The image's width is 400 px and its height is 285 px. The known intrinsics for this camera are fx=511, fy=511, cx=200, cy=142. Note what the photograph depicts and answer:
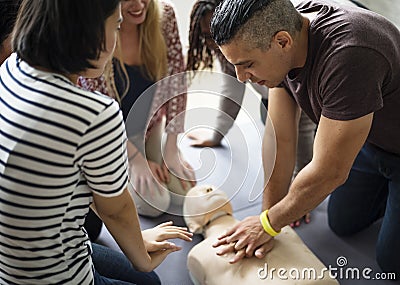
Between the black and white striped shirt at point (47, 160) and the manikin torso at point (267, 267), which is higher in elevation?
the black and white striped shirt at point (47, 160)

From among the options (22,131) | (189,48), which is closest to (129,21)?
(189,48)

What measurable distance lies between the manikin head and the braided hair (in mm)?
385

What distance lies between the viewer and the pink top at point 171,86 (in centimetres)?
155

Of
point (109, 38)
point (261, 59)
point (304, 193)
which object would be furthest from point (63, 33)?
point (304, 193)

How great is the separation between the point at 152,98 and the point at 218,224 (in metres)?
0.45

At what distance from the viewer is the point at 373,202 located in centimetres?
155

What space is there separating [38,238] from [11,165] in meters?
0.14

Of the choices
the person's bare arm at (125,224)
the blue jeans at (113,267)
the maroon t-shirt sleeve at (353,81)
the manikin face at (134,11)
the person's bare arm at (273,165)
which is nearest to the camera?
the person's bare arm at (125,224)

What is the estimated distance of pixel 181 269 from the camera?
1457 millimetres

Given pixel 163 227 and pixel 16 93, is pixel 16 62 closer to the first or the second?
pixel 16 93

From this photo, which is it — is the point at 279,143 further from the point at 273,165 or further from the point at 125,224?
the point at 125,224

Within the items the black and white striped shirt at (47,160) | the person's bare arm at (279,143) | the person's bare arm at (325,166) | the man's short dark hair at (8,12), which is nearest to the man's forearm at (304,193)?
the person's bare arm at (325,166)

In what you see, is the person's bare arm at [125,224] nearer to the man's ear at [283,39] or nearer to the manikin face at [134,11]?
the man's ear at [283,39]

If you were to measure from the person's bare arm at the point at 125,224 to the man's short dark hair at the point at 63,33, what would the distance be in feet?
0.78
